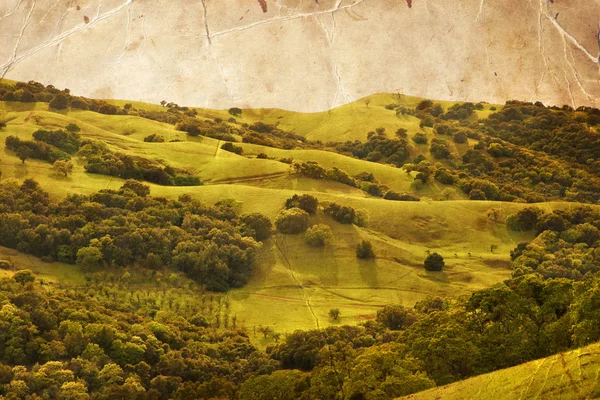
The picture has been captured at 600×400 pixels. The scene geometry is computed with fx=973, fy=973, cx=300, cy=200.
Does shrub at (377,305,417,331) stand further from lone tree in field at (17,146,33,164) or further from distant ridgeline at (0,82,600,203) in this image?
lone tree in field at (17,146,33,164)

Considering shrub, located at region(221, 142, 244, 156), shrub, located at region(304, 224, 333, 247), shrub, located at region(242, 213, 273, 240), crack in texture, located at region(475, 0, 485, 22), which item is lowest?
shrub, located at region(304, 224, 333, 247)

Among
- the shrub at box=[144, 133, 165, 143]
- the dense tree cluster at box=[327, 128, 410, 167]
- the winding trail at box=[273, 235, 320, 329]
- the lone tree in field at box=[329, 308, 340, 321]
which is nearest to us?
the lone tree in field at box=[329, 308, 340, 321]

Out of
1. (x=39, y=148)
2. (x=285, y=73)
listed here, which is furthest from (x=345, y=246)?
(x=39, y=148)

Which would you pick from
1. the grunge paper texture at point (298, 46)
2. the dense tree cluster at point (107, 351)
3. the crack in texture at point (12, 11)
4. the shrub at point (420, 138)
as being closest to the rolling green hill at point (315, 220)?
the dense tree cluster at point (107, 351)

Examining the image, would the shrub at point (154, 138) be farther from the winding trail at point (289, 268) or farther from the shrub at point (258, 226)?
the winding trail at point (289, 268)

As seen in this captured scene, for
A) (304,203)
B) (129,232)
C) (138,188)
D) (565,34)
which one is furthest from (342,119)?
(129,232)

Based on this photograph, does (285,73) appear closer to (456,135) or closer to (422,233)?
(422,233)

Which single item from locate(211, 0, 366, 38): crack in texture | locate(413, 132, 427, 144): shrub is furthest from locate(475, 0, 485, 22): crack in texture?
locate(413, 132, 427, 144): shrub

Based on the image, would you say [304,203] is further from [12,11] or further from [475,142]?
[475,142]
